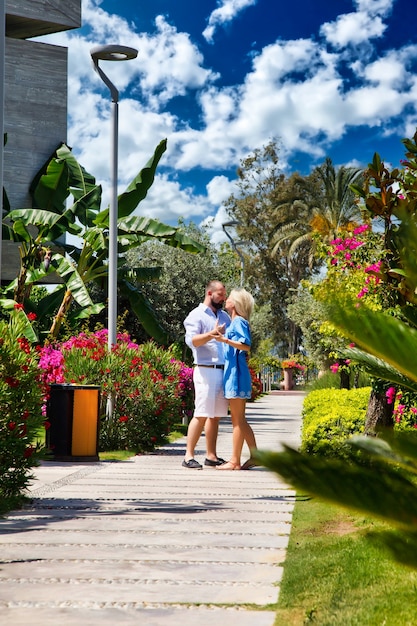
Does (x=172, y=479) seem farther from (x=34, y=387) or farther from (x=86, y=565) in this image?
(x=86, y=565)

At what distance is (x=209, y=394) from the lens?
11.1 meters

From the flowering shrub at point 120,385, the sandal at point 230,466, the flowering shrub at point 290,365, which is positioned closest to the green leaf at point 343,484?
the sandal at point 230,466

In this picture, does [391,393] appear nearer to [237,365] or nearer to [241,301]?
[237,365]

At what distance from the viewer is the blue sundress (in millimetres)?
10922

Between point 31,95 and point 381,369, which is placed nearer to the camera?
point 381,369

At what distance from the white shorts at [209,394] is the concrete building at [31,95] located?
2053cm

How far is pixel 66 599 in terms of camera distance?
4.93 m

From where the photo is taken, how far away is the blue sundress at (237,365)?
35.8 feet

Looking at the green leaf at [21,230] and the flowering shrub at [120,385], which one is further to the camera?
the green leaf at [21,230]

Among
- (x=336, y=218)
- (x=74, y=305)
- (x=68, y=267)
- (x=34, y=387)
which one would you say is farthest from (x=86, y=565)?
(x=336, y=218)

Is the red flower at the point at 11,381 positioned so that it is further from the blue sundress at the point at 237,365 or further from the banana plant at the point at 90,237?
the banana plant at the point at 90,237

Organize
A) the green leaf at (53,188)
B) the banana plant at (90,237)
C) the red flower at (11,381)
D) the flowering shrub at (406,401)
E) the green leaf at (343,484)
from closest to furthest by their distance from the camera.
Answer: the green leaf at (343,484), the red flower at (11,381), the flowering shrub at (406,401), the banana plant at (90,237), the green leaf at (53,188)

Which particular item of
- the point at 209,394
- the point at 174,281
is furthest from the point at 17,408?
the point at 174,281

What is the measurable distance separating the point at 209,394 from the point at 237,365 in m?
0.46
